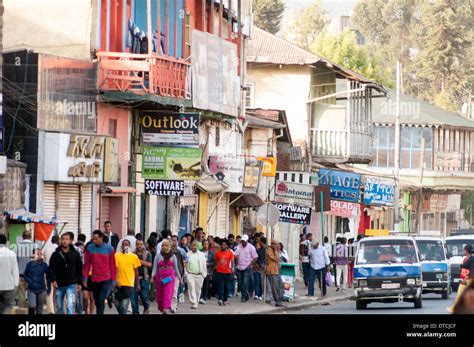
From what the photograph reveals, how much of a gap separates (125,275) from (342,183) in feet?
91.1

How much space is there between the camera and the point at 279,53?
182 ft

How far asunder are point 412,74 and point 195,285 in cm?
1484

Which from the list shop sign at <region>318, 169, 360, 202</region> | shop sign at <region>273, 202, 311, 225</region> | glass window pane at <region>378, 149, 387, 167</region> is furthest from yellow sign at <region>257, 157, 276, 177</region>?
glass window pane at <region>378, 149, 387, 167</region>

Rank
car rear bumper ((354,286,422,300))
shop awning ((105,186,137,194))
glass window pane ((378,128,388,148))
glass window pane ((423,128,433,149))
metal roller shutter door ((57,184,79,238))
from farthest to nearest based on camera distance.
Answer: glass window pane ((423,128,433,149)) < glass window pane ((378,128,388,148)) < shop awning ((105,186,137,194)) < metal roller shutter door ((57,184,79,238)) < car rear bumper ((354,286,422,300))

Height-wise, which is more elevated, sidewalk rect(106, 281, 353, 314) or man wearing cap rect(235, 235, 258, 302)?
man wearing cap rect(235, 235, 258, 302)

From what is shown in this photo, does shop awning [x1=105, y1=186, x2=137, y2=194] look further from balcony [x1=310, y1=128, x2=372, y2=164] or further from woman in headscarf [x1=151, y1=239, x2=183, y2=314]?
balcony [x1=310, y1=128, x2=372, y2=164]

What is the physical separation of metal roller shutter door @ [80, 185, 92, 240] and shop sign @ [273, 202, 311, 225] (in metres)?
7.55

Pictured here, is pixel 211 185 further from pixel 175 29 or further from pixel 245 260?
pixel 245 260

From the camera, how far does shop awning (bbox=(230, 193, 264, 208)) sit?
44.0 meters

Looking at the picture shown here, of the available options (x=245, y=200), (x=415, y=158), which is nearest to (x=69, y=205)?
(x=245, y=200)

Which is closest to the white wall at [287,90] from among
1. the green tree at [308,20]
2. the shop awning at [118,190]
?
the shop awning at [118,190]

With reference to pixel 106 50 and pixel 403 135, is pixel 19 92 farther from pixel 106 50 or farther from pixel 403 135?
pixel 403 135

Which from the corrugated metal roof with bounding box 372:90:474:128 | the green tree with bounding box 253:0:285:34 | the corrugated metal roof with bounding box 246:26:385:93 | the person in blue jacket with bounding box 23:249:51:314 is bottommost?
the person in blue jacket with bounding box 23:249:51:314

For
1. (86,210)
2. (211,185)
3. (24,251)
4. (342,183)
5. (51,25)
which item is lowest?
(24,251)
